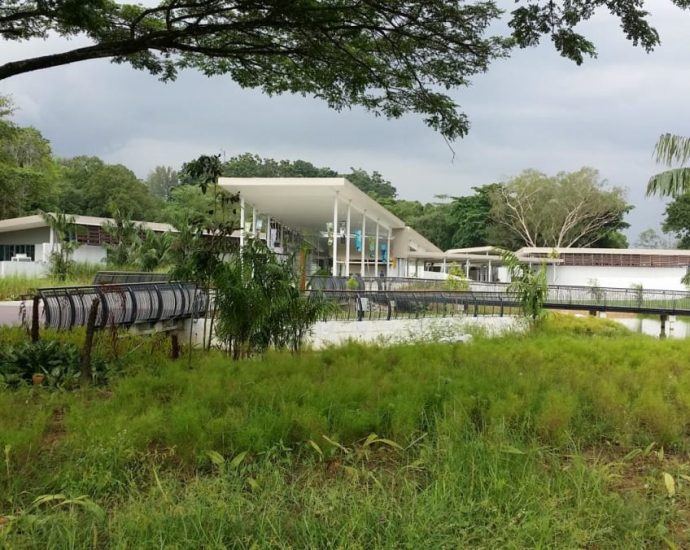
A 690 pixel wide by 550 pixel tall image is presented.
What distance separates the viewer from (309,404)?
14.1 ft

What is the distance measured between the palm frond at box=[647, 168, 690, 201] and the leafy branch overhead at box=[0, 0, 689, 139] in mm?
12218

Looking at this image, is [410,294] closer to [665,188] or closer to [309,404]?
[665,188]

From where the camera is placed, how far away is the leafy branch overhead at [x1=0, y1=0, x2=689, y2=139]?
618 centimetres

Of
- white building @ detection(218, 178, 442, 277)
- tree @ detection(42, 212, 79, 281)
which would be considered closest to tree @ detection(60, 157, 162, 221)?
white building @ detection(218, 178, 442, 277)

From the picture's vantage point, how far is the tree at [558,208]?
49312 mm

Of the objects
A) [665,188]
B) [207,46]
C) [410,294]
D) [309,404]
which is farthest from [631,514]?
[665,188]

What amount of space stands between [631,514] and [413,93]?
6180 mm

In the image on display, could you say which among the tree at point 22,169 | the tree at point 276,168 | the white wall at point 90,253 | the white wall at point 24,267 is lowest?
the white wall at point 24,267

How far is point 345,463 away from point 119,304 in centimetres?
866

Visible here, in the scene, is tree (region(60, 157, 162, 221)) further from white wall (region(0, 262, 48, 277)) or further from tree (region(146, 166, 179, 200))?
tree (region(146, 166, 179, 200))

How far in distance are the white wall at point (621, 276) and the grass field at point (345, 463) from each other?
4091cm

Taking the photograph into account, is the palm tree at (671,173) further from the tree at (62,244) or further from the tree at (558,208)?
the tree at (558,208)

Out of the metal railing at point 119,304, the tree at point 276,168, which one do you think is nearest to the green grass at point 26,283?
the metal railing at point 119,304

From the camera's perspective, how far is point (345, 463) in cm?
353
